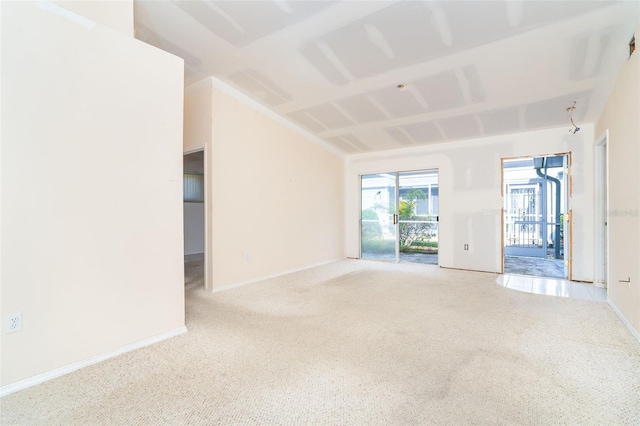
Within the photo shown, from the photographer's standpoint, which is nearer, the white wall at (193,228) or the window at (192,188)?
the window at (192,188)

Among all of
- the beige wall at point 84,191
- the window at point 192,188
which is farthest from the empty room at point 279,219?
the window at point 192,188

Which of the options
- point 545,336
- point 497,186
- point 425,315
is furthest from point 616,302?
point 497,186

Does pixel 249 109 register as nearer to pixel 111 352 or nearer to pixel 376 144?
pixel 376 144

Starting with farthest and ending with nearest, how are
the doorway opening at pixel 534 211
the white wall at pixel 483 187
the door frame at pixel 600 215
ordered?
the doorway opening at pixel 534 211 < the white wall at pixel 483 187 < the door frame at pixel 600 215

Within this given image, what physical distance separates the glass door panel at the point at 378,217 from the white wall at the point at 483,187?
534 millimetres

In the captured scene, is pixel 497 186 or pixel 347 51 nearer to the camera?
pixel 347 51

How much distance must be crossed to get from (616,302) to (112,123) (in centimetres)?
501

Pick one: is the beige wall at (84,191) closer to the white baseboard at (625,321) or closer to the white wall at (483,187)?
the white baseboard at (625,321)

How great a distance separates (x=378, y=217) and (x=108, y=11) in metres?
5.24

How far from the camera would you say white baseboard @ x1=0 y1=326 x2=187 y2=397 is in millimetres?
1682

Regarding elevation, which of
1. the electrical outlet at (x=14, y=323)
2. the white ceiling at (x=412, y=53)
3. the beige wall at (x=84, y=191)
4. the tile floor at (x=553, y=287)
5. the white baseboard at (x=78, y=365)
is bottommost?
the tile floor at (x=553, y=287)

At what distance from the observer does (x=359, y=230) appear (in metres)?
6.43

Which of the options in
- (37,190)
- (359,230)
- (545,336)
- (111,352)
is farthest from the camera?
(359,230)

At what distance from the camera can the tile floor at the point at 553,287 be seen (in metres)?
3.55
